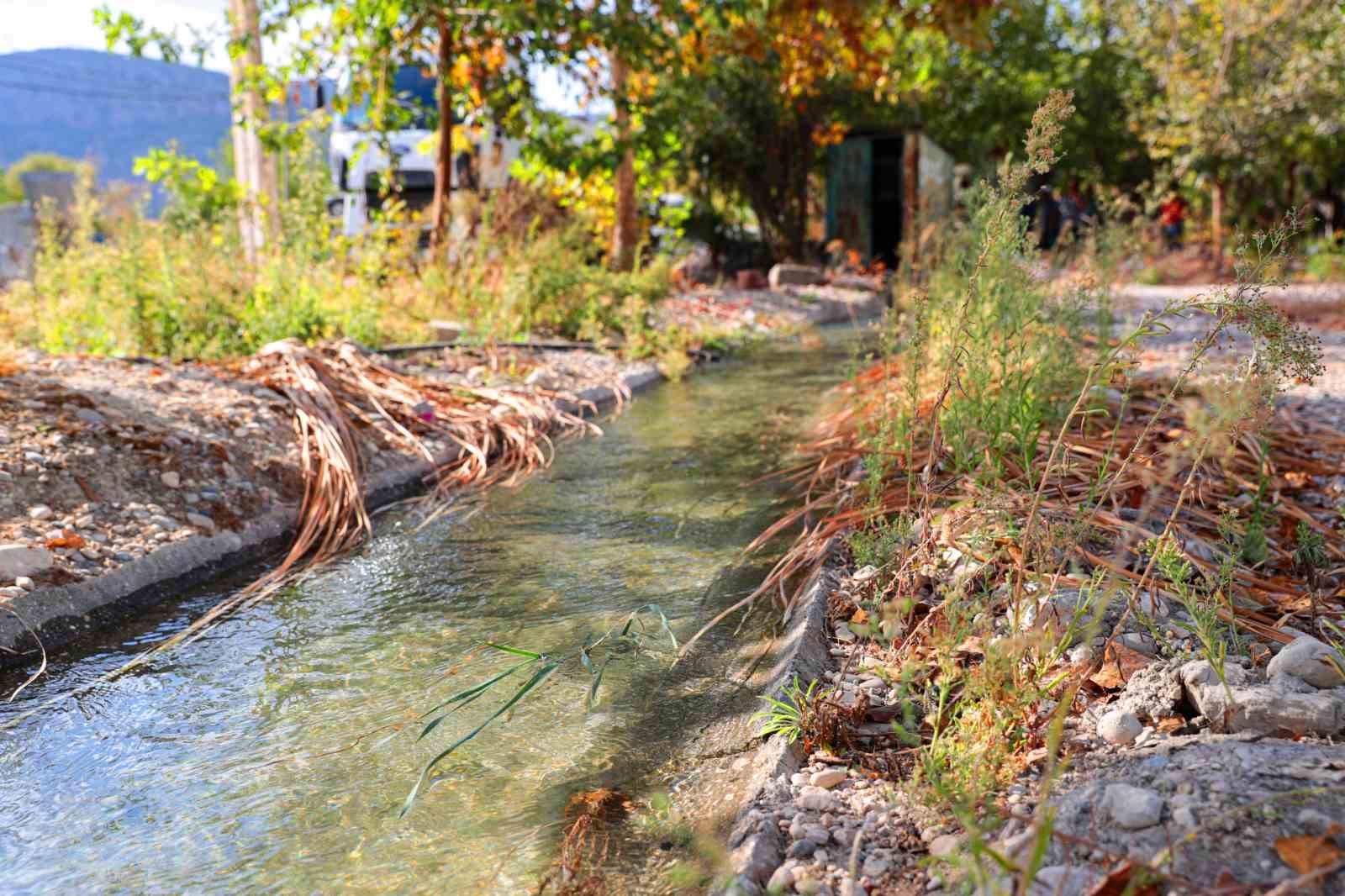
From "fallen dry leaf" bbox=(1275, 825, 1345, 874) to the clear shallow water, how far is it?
42.7 inches

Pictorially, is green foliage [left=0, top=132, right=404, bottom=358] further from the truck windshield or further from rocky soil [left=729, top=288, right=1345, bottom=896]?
rocky soil [left=729, top=288, right=1345, bottom=896]

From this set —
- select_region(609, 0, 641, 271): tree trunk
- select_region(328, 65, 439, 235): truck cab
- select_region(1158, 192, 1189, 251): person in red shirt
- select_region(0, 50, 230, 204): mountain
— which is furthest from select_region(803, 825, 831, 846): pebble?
select_region(0, 50, 230, 204): mountain

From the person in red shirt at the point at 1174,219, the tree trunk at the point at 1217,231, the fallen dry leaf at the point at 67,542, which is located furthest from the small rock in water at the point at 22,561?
the person in red shirt at the point at 1174,219

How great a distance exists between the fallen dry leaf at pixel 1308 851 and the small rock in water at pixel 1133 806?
0.51 feet

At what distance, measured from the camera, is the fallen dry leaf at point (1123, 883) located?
1.36 meters

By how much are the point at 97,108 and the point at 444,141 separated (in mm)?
108869

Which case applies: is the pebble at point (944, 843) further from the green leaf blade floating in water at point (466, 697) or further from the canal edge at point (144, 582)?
the canal edge at point (144, 582)

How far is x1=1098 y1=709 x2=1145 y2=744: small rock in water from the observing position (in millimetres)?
1881

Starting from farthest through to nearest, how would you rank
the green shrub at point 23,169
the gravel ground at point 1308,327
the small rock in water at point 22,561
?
1. the green shrub at point 23,169
2. the gravel ground at point 1308,327
3. the small rock in water at point 22,561

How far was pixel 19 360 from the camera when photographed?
14.9 ft

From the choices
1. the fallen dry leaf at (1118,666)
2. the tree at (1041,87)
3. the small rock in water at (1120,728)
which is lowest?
the small rock in water at (1120,728)

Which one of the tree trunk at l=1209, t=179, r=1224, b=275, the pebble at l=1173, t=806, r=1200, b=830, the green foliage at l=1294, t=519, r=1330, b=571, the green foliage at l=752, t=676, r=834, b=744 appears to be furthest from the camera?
the tree trunk at l=1209, t=179, r=1224, b=275

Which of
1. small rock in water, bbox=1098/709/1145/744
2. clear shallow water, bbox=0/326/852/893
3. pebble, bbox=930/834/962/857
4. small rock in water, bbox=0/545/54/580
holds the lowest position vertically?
clear shallow water, bbox=0/326/852/893

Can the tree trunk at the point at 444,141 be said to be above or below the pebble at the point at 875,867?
above
